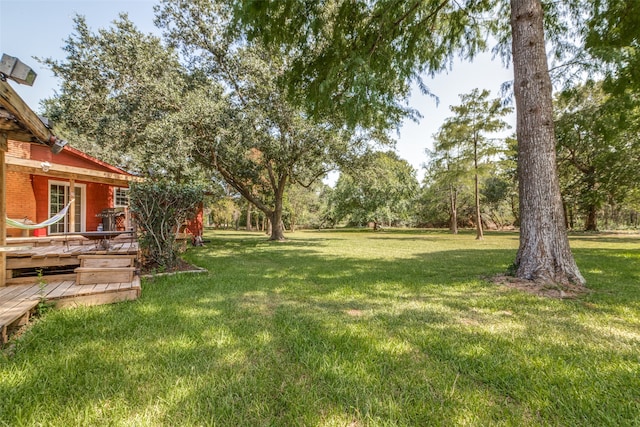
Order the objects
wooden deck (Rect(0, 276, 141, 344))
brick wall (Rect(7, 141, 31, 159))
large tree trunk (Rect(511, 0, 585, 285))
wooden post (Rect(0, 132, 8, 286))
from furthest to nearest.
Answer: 1. brick wall (Rect(7, 141, 31, 159))
2. large tree trunk (Rect(511, 0, 585, 285))
3. wooden post (Rect(0, 132, 8, 286))
4. wooden deck (Rect(0, 276, 141, 344))

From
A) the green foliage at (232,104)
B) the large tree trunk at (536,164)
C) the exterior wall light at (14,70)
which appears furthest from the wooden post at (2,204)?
the large tree trunk at (536,164)

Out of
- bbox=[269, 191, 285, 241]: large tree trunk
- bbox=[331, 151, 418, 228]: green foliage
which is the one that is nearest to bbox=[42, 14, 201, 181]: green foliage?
bbox=[269, 191, 285, 241]: large tree trunk

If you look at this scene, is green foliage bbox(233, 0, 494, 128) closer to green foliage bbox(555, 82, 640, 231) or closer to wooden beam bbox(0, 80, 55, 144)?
wooden beam bbox(0, 80, 55, 144)

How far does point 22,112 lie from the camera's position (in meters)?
3.24

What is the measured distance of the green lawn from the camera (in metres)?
1.62

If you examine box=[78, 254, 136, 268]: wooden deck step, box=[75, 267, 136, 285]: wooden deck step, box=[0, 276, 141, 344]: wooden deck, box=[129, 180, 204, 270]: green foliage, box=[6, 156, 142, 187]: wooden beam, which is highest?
box=[6, 156, 142, 187]: wooden beam

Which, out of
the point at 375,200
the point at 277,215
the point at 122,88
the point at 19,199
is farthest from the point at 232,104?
the point at 375,200

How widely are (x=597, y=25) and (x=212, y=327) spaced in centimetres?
957

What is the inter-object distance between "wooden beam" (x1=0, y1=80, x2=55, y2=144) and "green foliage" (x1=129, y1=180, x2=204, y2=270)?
5.88ft

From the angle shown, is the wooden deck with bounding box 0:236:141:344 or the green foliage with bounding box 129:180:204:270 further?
the green foliage with bounding box 129:180:204:270

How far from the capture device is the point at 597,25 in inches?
235

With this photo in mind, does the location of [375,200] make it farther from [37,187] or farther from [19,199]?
[19,199]

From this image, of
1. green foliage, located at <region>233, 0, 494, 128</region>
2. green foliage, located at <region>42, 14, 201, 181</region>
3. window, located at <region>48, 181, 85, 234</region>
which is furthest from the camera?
green foliage, located at <region>42, 14, 201, 181</region>

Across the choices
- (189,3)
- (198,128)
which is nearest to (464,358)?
(198,128)
